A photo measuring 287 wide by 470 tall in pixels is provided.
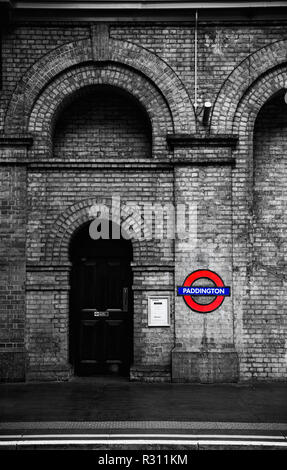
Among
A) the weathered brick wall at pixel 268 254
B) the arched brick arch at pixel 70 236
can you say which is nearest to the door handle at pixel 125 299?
the arched brick arch at pixel 70 236

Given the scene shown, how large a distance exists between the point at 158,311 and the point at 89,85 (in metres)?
4.44

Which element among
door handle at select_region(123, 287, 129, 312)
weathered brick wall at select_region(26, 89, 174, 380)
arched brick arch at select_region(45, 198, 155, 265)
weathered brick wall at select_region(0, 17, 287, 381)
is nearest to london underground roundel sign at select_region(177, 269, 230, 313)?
weathered brick wall at select_region(0, 17, 287, 381)

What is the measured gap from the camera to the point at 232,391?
9.19 m

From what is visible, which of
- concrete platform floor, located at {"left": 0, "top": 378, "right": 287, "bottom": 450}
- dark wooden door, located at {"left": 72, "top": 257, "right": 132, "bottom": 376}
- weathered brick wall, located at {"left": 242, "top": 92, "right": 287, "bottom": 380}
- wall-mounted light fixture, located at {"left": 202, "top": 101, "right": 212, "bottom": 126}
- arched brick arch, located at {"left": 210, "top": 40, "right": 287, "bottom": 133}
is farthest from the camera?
dark wooden door, located at {"left": 72, "top": 257, "right": 132, "bottom": 376}

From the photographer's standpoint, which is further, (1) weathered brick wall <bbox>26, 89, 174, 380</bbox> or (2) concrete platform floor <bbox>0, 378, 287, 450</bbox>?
(1) weathered brick wall <bbox>26, 89, 174, 380</bbox>

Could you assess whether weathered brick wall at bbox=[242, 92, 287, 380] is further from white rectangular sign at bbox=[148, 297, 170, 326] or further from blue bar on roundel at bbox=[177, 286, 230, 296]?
white rectangular sign at bbox=[148, 297, 170, 326]

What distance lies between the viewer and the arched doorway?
10.4 m

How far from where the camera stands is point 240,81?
10234 mm

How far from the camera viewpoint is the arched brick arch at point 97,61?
10211 millimetres

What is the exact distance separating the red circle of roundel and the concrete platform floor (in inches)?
54.1

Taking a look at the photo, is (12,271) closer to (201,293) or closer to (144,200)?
(144,200)

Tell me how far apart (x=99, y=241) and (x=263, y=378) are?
401 centimetres

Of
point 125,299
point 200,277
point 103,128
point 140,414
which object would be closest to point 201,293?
point 200,277
